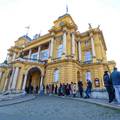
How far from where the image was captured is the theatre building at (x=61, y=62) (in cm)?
2502

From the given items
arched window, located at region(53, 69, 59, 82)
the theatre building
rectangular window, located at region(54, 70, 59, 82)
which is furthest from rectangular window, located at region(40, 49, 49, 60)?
rectangular window, located at region(54, 70, 59, 82)

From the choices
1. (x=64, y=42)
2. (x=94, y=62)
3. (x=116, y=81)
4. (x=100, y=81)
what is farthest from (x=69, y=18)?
(x=116, y=81)

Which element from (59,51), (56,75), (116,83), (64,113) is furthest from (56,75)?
(64,113)

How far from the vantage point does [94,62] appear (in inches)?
1079

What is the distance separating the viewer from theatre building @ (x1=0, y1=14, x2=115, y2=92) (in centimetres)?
2502

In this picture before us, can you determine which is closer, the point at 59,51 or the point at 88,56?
the point at 59,51

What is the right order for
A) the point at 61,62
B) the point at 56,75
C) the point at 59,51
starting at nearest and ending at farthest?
1. the point at 61,62
2. the point at 56,75
3. the point at 59,51

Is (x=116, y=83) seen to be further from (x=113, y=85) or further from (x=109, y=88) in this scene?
(x=109, y=88)


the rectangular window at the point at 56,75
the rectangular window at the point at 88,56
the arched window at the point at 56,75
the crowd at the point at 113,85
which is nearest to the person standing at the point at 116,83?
the crowd at the point at 113,85

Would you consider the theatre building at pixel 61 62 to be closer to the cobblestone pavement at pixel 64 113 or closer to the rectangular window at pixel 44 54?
the rectangular window at pixel 44 54

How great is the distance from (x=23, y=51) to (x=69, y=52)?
18.0 meters

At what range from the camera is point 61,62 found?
25.7m

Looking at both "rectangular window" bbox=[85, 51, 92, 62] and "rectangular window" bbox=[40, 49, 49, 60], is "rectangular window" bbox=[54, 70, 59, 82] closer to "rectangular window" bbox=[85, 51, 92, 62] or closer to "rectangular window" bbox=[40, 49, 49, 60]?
"rectangular window" bbox=[85, 51, 92, 62]

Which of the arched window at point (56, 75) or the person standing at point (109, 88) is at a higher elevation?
the arched window at point (56, 75)
